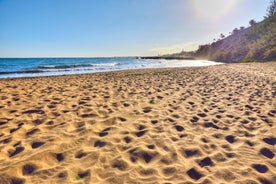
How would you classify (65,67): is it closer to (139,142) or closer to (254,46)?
(139,142)

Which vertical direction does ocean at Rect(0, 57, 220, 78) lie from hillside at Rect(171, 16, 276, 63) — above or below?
below

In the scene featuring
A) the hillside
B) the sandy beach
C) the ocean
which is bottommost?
the sandy beach

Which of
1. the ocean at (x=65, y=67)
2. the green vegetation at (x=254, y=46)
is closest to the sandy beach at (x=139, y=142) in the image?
the ocean at (x=65, y=67)

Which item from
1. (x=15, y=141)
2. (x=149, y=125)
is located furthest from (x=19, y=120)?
(x=149, y=125)

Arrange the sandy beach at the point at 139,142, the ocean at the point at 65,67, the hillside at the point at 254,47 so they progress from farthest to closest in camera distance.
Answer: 1. the hillside at the point at 254,47
2. the ocean at the point at 65,67
3. the sandy beach at the point at 139,142

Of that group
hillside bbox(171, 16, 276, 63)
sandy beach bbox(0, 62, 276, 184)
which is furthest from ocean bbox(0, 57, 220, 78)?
sandy beach bbox(0, 62, 276, 184)

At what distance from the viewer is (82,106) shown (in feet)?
17.8

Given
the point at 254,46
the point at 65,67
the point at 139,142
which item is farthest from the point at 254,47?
the point at 139,142

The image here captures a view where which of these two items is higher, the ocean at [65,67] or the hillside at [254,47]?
the hillside at [254,47]

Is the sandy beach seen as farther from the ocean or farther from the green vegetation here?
the green vegetation

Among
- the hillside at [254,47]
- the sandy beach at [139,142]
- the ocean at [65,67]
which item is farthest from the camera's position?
the hillside at [254,47]

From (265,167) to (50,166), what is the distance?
9.72 feet

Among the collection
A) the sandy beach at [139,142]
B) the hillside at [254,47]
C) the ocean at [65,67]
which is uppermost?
the hillside at [254,47]

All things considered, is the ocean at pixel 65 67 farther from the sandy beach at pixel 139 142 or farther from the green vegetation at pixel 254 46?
the sandy beach at pixel 139 142
